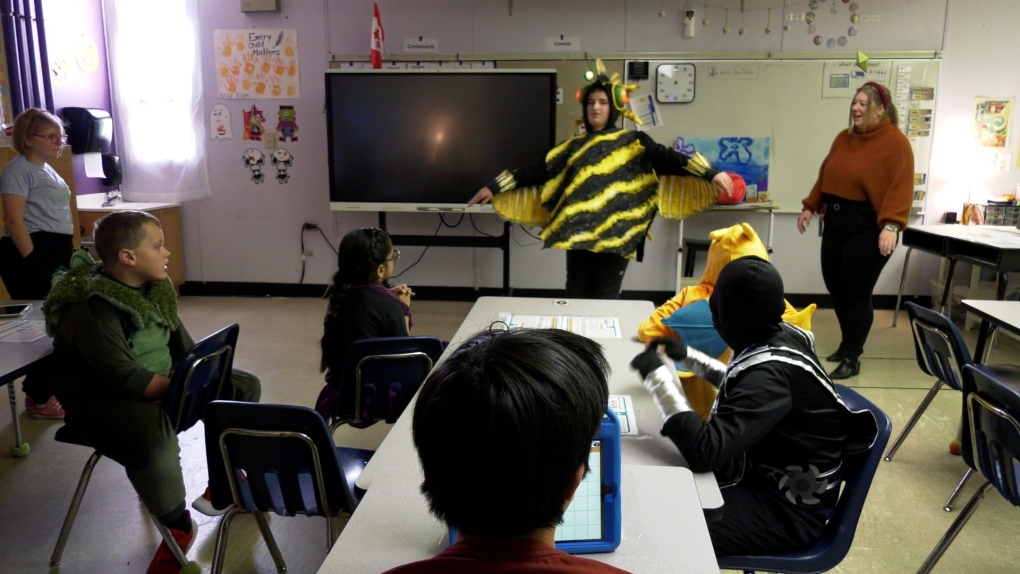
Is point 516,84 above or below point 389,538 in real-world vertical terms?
above

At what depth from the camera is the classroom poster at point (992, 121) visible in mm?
4910

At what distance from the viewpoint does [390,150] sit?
4918 mm

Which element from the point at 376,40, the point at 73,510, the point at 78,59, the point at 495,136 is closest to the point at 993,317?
the point at 73,510

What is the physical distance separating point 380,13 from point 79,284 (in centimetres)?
390

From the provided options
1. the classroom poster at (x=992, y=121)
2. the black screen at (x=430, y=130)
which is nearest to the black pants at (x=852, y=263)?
the black screen at (x=430, y=130)

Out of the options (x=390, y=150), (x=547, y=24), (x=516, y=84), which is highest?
(x=547, y=24)

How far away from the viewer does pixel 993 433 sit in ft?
5.35

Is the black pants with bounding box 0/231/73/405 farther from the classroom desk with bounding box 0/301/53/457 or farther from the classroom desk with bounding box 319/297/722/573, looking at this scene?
the classroom desk with bounding box 319/297/722/573

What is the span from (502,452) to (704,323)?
141 cm

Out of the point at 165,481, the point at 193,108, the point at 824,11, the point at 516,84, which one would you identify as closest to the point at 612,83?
the point at 516,84

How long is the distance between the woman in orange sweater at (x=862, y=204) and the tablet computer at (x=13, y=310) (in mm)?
3570

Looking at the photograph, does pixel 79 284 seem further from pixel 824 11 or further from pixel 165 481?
pixel 824 11

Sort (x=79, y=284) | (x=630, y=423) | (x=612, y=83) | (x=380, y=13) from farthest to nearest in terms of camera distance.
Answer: (x=380, y=13)
(x=612, y=83)
(x=79, y=284)
(x=630, y=423)

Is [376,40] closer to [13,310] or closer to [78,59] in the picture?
[78,59]
